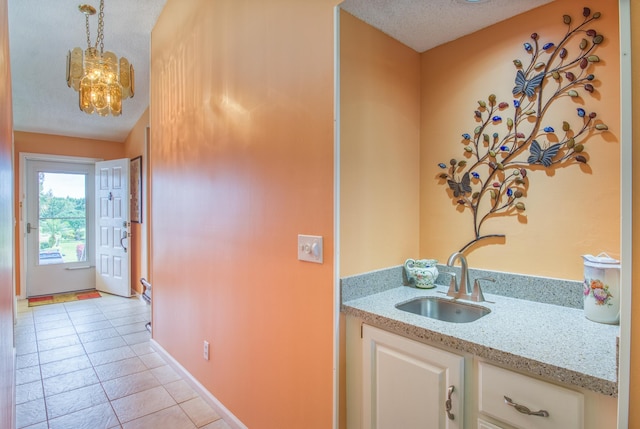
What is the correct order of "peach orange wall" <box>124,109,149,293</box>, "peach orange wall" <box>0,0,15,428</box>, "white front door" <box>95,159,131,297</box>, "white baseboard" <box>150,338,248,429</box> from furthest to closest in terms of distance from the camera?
"white front door" <box>95,159,131,297</box>, "peach orange wall" <box>124,109,149,293</box>, "white baseboard" <box>150,338,248,429</box>, "peach orange wall" <box>0,0,15,428</box>

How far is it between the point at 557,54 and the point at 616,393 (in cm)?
130

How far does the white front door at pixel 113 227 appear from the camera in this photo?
16.0 ft

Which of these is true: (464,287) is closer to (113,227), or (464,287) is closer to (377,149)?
(377,149)

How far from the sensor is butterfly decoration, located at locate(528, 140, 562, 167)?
1479mm

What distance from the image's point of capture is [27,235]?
4.84 meters

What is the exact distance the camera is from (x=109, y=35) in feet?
10.4

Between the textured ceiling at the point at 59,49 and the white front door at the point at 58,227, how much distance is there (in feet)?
2.19

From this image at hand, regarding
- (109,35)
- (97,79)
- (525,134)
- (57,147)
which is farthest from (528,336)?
(57,147)

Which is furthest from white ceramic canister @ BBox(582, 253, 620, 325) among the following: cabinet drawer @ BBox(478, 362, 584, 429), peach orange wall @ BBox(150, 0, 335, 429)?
peach orange wall @ BBox(150, 0, 335, 429)

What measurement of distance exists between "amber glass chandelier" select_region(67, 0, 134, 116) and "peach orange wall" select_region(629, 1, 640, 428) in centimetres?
268

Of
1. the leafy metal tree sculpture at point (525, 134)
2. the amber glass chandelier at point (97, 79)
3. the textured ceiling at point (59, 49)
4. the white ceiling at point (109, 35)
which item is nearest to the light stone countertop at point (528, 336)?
the leafy metal tree sculpture at point (525, 134)

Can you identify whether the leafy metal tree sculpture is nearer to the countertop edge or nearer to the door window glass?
the countertop edge

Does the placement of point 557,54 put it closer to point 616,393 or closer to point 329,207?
point 329,207

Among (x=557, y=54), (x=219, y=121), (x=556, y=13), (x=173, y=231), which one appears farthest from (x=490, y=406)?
(x=173, y=231)
